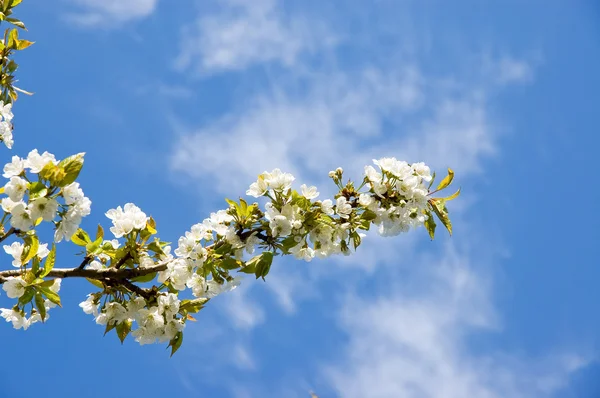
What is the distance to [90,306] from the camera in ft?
11.6

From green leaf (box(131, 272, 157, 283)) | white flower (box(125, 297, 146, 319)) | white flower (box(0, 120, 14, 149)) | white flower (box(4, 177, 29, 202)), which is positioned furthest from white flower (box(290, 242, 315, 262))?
white flower (box(0, 120, 14, 149))

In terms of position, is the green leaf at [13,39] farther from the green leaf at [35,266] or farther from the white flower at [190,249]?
the white flower at [190,249]

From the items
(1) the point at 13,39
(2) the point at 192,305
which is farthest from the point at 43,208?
(1) the point at 13,39

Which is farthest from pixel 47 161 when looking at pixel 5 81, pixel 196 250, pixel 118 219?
pixel 5 81

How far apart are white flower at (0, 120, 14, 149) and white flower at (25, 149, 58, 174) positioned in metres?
1.96

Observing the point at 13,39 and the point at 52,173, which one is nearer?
the point at 52,173

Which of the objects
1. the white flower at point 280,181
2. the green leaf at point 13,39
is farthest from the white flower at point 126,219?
A: the green leaf at point 13,39

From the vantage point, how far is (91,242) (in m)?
3.44

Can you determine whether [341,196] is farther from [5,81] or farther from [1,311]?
[5,81]

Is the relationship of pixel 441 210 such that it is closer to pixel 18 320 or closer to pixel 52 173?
pixel 52 173

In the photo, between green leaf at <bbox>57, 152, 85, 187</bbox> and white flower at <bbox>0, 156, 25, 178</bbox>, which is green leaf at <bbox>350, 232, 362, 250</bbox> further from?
white flower at <bbox>0, 156, 25, 178</bbox>

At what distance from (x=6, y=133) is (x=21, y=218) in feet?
6.45

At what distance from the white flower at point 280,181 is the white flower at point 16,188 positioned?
4.45 feet

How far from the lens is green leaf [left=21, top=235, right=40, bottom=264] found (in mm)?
3205
